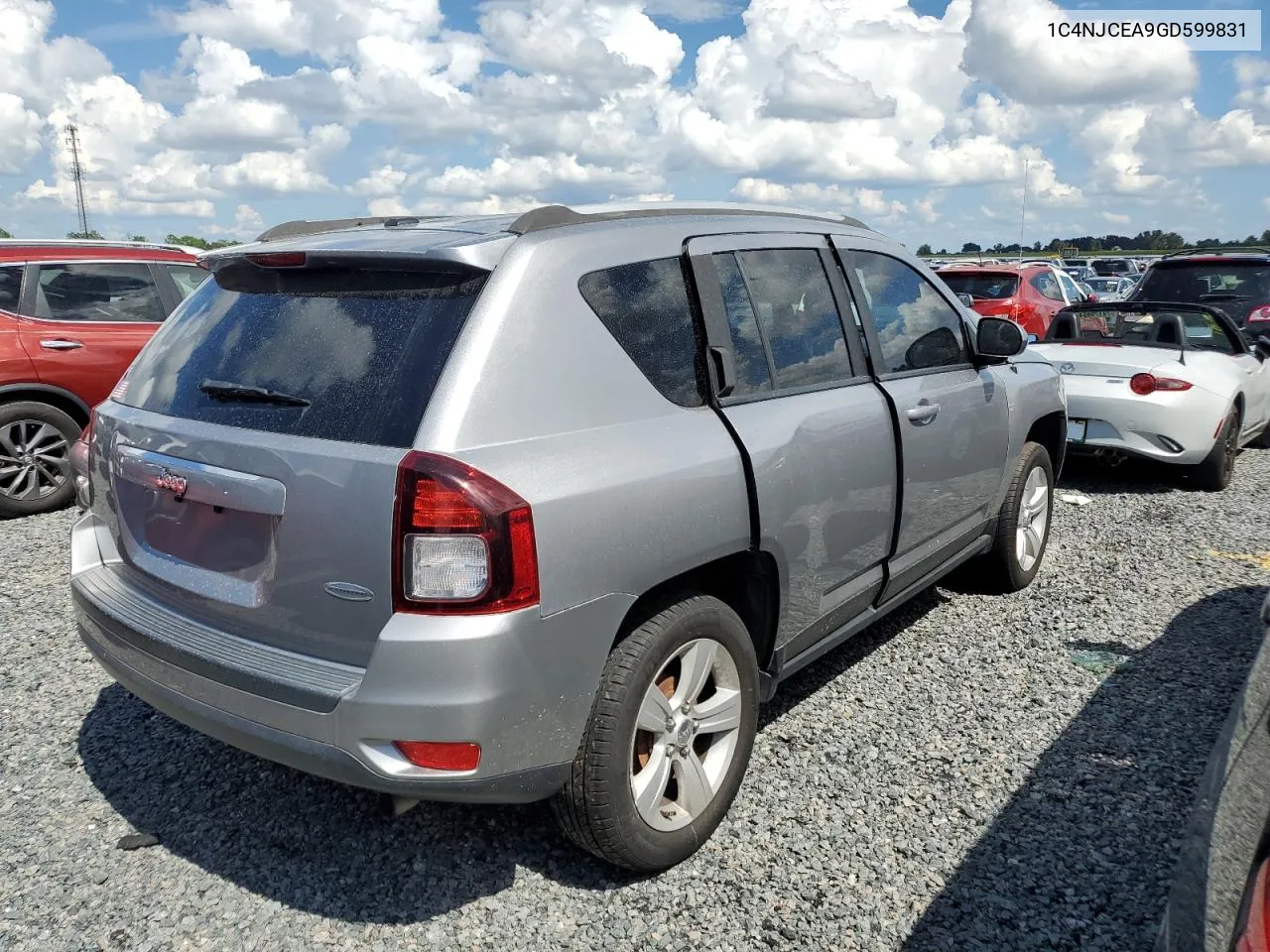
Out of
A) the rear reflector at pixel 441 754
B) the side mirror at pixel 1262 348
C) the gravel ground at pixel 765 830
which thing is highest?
the side mirror at pixel 1262 348

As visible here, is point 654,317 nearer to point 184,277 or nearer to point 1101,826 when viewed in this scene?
point 1101,826

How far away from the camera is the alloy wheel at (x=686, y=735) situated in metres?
2.73

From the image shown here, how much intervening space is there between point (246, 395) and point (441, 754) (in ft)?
3.53

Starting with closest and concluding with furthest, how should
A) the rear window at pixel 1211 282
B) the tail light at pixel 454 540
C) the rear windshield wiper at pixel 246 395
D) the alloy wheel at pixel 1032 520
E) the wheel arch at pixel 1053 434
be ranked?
1. the tail light at pixel 454 540
2. the rear windshield wiper at pixel 246 395
3. the alloy wheel at pixel 1032 520
4. the wheel arch at pixel 1053 434
5. the rear window at pixel 1211 282

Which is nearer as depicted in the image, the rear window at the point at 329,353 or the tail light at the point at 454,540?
the tail light at the point at 454,540

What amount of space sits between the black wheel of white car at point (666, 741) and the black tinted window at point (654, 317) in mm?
637

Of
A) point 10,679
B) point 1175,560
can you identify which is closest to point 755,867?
point 10,679

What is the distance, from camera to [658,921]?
8.76 ft

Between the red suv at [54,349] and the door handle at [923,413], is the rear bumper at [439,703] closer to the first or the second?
the door handle at [923,413]

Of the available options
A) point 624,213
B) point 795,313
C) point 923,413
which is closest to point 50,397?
point 624,213

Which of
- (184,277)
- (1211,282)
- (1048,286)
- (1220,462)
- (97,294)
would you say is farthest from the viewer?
(1048,286)

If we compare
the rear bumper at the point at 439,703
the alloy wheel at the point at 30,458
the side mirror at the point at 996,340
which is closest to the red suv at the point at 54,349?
the alloy wheel at the point at 30,458

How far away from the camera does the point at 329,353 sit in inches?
99.6

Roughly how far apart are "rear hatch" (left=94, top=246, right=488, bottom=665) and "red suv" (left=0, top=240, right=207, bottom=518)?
4.77 m
